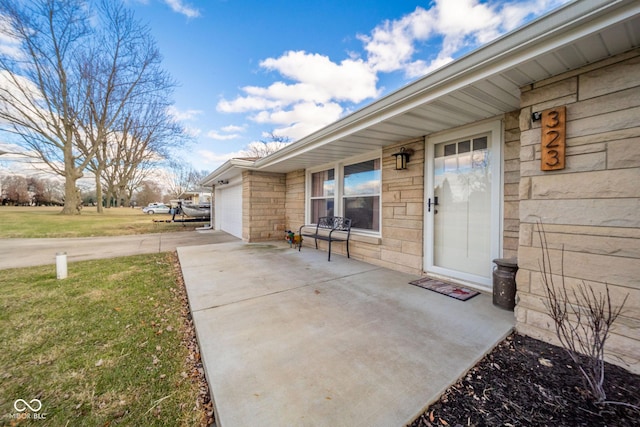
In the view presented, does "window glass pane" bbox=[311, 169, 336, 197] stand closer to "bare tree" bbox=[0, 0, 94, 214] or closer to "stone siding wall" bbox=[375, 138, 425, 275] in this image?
"stone siding wall" bbox=[375, 138, 425, 275]

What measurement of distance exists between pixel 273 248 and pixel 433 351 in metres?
4.88

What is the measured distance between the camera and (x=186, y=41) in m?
7.55

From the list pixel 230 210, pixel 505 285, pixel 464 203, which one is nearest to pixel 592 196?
pixel 505 285

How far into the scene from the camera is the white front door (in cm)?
322

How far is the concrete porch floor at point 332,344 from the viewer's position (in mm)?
1422

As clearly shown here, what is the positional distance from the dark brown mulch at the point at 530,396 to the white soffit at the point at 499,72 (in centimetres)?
231

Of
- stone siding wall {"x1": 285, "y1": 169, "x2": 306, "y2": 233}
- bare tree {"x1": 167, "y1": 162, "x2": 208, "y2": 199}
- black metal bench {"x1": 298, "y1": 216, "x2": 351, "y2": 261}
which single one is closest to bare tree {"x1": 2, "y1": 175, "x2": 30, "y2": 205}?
bare tree {"x1": 167, "y1": 162, "x2": 208, "y2": 199}

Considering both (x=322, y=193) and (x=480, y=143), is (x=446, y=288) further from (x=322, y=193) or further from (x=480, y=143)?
(x=322, y=193)

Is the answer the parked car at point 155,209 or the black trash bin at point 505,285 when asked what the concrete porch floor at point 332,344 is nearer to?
the black trash bin at point 505,285

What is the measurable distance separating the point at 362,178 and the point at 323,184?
143cm

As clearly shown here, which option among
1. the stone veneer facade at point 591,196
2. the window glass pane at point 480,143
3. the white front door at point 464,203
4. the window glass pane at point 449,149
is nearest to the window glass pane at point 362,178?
the white front door at point 464,203

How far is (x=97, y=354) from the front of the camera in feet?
6.61

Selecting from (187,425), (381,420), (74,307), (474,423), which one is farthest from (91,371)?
(474,423)

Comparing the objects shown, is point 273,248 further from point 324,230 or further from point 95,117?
point 95,117
